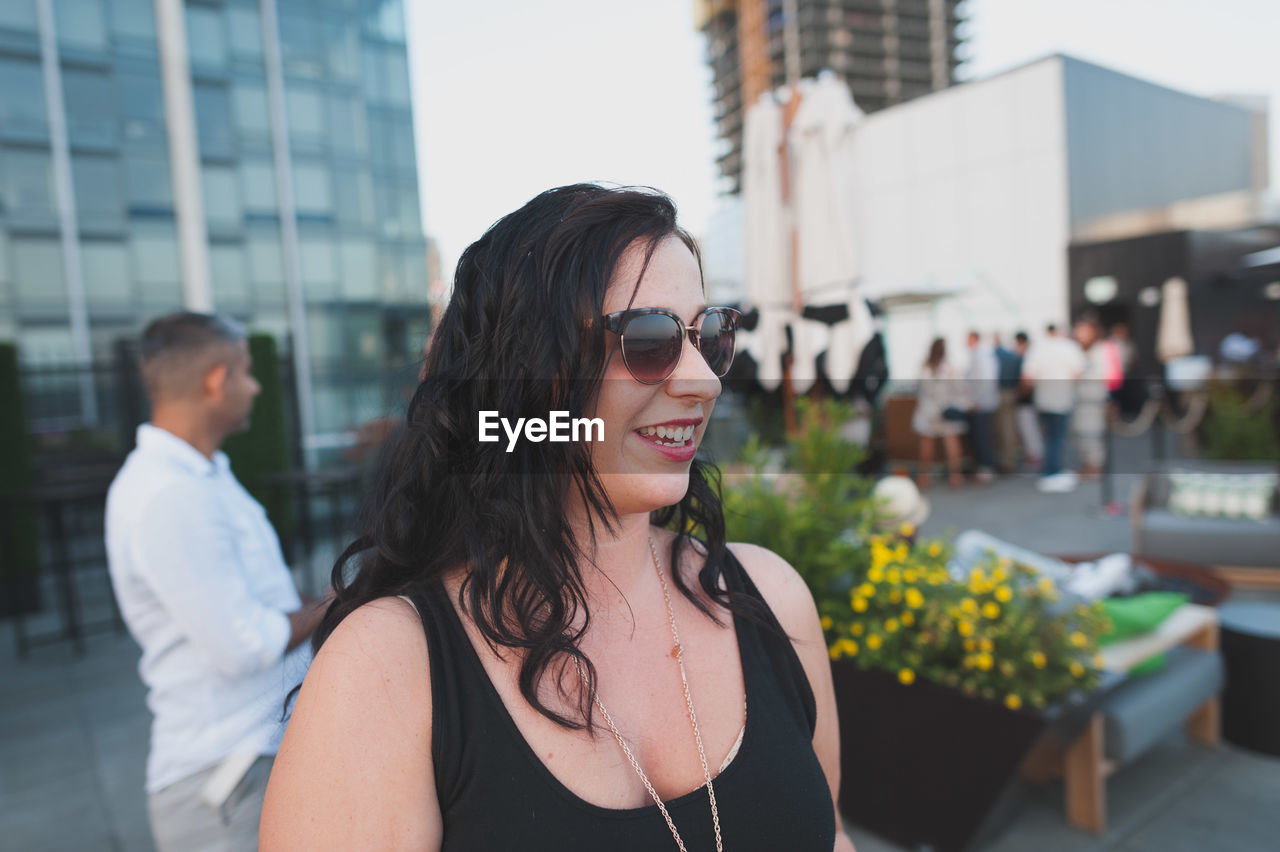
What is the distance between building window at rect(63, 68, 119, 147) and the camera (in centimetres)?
692

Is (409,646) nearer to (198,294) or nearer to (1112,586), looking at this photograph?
(1112,586)

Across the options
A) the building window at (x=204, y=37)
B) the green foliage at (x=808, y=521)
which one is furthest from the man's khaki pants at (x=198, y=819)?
the building window at (x=204, y=37)

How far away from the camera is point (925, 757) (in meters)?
2.39

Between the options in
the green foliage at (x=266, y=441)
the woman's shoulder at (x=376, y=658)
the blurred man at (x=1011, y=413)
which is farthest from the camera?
the blurred man at (x=1011, y=413)

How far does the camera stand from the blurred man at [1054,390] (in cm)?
802

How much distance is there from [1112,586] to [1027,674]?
3.71ft

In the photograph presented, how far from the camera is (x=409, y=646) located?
91cm

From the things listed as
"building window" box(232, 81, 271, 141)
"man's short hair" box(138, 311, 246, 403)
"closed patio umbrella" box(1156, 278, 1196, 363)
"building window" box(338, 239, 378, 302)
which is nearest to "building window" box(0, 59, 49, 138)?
"building window" box(232, 81, 271, 141)

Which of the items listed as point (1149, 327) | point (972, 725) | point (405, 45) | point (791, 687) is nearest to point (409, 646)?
point (791, 687)

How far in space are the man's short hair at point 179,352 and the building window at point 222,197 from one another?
6365 mm

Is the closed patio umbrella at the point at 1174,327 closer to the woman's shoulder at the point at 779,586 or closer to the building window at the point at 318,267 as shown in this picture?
the building window at the point at 318,267

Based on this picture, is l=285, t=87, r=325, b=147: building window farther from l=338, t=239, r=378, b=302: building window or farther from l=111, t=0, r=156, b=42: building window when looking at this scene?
l=111, t=0, r=156, b=42: building window

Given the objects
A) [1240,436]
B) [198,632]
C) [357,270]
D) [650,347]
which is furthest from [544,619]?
[1240,436]

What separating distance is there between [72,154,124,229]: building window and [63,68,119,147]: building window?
172 millimetres
